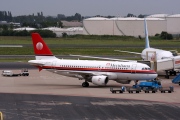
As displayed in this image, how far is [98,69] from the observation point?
7325 centimetres

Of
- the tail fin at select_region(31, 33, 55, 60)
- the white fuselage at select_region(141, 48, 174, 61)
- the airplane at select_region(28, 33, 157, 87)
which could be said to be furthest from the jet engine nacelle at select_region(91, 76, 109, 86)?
the white fuselage at select_region(141, 48, 174, 61)

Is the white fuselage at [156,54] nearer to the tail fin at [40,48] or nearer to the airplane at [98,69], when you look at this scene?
the airplane at [98,69]

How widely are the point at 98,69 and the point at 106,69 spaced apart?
109 centimetres

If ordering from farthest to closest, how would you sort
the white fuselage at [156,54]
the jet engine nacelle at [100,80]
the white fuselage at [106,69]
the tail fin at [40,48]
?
1. the white fuselage at [156,54]
2. the tail fin at [40,48]
3. the jet engine nacelle at [100,80]
4. the white fuselage at [106,69]

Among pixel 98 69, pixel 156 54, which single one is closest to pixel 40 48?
pixel 98 69

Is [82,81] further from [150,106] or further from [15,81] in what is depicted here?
[150,106]

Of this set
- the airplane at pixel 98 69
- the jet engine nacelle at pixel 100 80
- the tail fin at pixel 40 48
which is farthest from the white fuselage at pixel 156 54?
the tail fin at pixel 40 48

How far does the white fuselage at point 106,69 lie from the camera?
71500 millimetres


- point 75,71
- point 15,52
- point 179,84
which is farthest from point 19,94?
point 15,52

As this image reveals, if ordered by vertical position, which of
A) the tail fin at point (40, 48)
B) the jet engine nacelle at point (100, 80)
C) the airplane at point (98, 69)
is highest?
the tail fin at point (40, 48)

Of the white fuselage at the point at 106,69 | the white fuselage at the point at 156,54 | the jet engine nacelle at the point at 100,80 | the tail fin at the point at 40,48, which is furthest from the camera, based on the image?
the white fuselage at the point at 156,54

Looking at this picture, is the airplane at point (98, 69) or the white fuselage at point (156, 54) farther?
the white fuselage at point (156, 54)

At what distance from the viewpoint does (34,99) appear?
6097 cm

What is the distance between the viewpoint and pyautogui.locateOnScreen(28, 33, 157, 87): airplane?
71.6 metres
